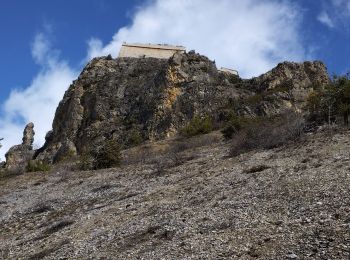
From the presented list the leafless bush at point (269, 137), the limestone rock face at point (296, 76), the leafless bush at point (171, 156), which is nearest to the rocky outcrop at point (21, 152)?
the leafless bush at point (171, 156)

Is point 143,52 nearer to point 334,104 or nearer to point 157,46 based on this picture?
point 157,46

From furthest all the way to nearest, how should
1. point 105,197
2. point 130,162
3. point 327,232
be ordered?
1. point 130,162
2. point 105,197
3. point 327,232

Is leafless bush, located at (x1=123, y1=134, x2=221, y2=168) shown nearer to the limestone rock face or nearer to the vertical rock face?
the limestone rock face

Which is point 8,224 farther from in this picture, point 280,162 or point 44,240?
point 280,162

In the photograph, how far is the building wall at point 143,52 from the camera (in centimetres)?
6700

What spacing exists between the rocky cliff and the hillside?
2133 cm

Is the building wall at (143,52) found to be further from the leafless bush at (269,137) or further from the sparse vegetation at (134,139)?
the leafless bush at (269,137)

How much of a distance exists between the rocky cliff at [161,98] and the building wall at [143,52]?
944 cm

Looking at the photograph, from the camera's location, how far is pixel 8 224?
18.8 m

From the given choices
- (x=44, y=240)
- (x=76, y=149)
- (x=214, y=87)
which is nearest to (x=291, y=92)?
(x=214, y=87)

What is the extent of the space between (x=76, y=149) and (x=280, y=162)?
32.5 m

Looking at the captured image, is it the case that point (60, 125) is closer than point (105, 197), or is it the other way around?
point (105, 197)

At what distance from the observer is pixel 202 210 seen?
14539mm

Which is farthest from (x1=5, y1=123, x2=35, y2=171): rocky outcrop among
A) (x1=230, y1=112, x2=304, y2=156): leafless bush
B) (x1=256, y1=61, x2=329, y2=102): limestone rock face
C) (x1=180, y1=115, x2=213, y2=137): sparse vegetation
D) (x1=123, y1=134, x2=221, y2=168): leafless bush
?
(x1=230, y1=112, x2=304, y2=156): leafless bush
